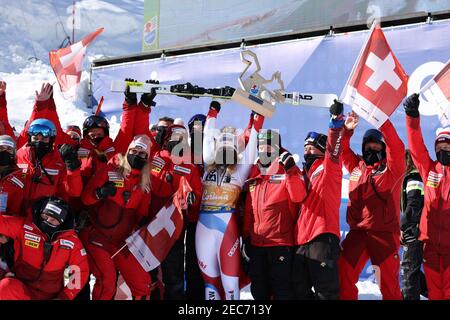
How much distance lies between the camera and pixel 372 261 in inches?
211

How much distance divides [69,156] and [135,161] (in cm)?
62

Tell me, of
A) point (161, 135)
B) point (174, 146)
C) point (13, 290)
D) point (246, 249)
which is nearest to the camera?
point (13, 290)

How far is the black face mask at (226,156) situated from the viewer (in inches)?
219

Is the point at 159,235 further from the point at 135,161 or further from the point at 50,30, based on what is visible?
the point at 50,30

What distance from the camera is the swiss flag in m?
7.63

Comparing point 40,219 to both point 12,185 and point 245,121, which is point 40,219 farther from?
point 245,121

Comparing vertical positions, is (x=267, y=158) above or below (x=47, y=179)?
above

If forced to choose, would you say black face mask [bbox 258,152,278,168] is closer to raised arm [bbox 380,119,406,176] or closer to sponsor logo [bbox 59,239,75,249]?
raised arm [bbox 380,119,406,176]

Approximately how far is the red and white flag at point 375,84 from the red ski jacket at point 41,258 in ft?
8.41

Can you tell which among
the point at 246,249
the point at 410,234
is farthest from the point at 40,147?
the point at 410,234

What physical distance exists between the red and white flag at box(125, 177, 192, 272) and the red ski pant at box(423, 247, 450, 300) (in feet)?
7.20

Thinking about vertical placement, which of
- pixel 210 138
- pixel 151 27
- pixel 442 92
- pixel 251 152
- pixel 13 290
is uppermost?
pixel 151 27

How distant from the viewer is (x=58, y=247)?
490 centimetres
